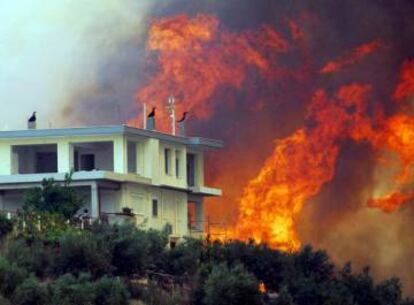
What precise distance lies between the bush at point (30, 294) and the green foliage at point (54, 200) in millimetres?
14210

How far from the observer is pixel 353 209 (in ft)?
423

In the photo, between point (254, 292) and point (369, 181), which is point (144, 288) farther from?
point (369, 181)

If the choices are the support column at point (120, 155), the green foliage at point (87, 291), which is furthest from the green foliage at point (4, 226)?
the support column at point (120, 155)

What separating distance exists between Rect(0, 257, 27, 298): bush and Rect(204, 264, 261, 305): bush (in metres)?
10.2

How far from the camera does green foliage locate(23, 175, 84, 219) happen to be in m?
112

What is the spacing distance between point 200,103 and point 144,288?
24672 mm

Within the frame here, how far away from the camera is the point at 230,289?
105m

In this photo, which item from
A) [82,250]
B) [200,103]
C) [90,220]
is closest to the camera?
[82,250]

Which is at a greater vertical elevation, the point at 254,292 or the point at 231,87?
the point at 231,87

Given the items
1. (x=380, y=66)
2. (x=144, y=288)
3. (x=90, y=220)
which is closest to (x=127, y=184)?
(x=90, y=220)

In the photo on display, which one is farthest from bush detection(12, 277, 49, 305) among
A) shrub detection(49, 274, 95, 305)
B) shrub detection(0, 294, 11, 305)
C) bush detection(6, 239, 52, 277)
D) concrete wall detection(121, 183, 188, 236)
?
concrete wall detection(121, 183, 188, 236)

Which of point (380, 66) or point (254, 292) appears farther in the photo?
point (380, 66)

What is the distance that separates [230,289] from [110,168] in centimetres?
1666

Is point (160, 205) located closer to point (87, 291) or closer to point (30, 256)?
point (30, 256)
